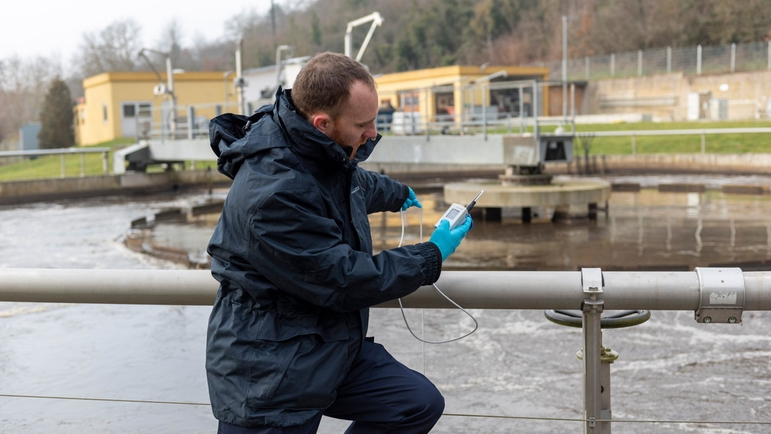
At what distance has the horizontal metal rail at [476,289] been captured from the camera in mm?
2424

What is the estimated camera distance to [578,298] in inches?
96.0

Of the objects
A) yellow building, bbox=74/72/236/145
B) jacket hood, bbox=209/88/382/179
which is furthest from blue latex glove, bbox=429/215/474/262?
yellow building, bbox=74/72/236/145

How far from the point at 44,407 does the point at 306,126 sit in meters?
1.74

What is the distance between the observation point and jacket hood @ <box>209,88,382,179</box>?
7.29 ft

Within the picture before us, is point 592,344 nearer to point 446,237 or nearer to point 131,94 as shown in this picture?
point 446,237

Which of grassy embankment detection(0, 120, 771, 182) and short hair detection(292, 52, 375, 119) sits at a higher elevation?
short hair detection(292, 52, 375, 119)

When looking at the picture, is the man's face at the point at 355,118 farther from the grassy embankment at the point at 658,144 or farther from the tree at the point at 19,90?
the tree at the point at 19,90

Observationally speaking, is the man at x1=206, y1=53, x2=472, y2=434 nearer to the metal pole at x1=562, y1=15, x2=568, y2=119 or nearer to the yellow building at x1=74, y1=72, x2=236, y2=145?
the metal pole at x1=562, y1=15, x2=568, y2=119

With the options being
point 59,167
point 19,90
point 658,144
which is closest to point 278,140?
point 658,144

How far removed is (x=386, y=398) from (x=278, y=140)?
816 mm

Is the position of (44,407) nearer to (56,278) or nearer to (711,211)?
(56,278)

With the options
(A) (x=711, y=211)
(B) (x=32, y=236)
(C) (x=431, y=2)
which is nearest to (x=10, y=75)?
(C) (x=431, y=2)

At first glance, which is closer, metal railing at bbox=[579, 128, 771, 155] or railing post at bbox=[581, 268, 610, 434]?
railing post at bbox=[581, 268, 610, 434]

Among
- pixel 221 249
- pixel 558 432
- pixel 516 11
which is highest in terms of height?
pixel 516 11
